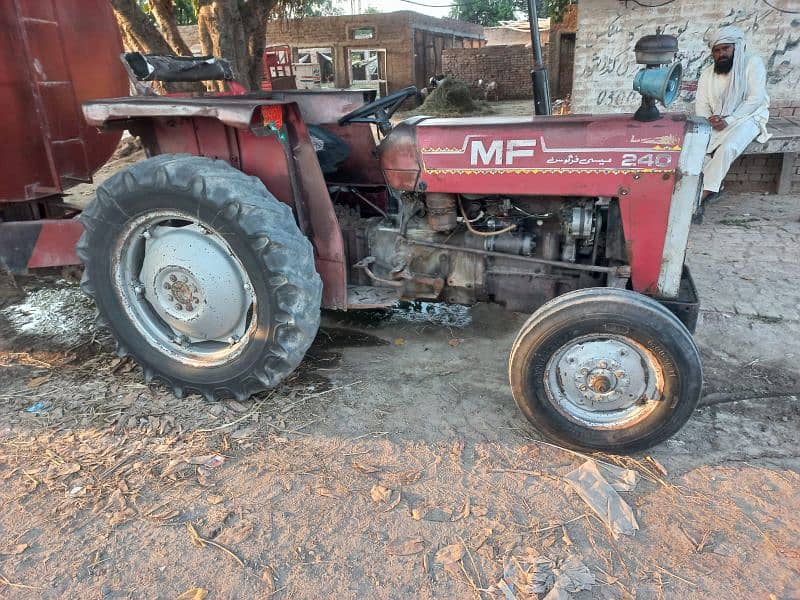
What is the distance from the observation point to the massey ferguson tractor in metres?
2.60

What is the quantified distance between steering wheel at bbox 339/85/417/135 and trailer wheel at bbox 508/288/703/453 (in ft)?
4.99

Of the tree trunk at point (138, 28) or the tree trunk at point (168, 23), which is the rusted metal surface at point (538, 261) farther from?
the tree trunk at point (168, 23)

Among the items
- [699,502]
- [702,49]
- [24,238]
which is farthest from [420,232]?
[702,49]

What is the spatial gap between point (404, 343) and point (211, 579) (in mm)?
2055

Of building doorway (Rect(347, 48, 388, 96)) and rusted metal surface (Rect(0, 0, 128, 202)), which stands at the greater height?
building doorway (Rect(347, 48, 388, 96))

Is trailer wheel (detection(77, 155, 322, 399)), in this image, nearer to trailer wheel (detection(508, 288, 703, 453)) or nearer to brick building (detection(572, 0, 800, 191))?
trailer wheel (detection(508, 288, 703, 453))

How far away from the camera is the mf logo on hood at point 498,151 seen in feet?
9.22

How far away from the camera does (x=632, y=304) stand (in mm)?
2479

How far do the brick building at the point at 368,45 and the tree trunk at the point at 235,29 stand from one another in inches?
469

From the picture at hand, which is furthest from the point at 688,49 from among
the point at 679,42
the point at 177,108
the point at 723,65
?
the point at 177,108

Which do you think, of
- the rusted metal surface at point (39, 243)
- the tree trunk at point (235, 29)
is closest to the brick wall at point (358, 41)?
the tree trunk at point (235, 29)

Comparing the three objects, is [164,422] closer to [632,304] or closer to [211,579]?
[211,579]

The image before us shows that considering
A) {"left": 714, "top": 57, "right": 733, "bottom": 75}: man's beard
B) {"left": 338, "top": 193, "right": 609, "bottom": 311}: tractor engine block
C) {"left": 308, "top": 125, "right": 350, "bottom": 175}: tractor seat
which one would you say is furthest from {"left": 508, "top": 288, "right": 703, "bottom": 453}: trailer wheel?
{"left": 714, "top": 57, "right": 733, "bottom": 75}: man's beard

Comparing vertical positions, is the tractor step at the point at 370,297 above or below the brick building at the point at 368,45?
below
